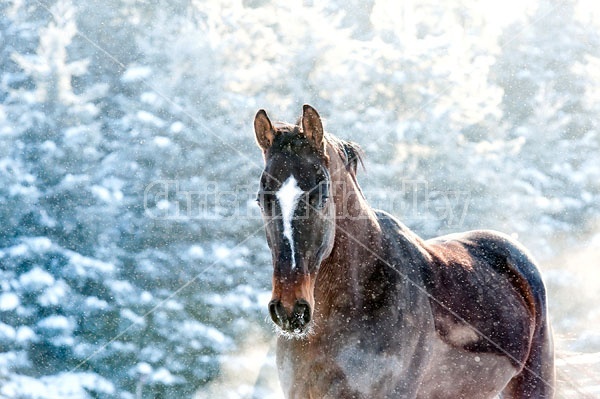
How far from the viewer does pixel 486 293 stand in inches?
150

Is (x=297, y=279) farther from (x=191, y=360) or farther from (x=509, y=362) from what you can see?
(x=191, y=360)

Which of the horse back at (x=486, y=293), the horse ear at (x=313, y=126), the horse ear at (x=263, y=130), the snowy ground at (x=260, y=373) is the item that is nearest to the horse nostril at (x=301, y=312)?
the horse ear at (x=313, y=126)

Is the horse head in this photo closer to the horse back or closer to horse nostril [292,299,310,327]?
horse nostril [292,299,310,327]

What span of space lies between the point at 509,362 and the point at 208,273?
8.39m

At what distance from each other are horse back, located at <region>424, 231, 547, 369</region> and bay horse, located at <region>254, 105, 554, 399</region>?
0.04 ft

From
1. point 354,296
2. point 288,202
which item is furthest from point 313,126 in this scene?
point 354,296

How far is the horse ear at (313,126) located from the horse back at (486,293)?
45.9 inches

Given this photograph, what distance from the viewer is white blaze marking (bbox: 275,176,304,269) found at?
2.57 meters

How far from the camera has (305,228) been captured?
2.59 m

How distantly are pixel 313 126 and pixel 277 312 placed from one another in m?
1.04

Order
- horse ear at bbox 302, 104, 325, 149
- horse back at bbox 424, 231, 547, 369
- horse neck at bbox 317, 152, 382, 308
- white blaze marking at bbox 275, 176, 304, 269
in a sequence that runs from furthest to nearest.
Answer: horse back at bbox 424, 231, 547, 369, horse neck at bbox 317, 152, 382, 308, horse ear at bbox 302, 104, 325, 149, white blaze marking at bbox 275, 176, 304, 269

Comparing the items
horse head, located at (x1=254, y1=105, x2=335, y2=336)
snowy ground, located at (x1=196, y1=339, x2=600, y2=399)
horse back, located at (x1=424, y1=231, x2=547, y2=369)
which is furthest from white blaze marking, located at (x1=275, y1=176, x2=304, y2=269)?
snowy ground, located at (x1=196, y1=339, x2=600, y2=399)

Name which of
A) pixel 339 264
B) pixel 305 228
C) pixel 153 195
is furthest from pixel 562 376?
pixel 153 195

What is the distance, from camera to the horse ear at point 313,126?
9.26 ft
